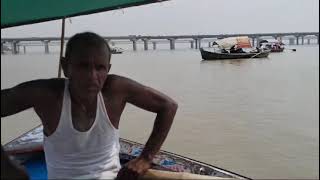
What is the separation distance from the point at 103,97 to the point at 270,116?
390 inches

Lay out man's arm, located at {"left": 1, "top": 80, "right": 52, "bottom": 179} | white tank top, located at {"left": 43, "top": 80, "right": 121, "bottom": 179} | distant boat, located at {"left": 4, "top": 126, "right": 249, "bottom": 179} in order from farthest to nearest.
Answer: distant boat, located at {"left": 4, "top": 126, "right": 249, "bottom": 179} → white tank top, located at {"left": 43, "top": 80, "right": 121, "bottom": 179} → man's arm, located at {"left": 1, "top": 80, "right": 52, "bottom": 179}

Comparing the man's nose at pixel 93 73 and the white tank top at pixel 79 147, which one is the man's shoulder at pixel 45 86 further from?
the man's nose at pixel 93 73

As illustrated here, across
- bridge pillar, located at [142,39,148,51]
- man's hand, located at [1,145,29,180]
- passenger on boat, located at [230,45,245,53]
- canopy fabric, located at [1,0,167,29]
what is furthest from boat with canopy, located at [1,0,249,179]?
bridge pillar, located at [142,39,148,51]

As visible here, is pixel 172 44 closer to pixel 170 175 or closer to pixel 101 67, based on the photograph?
pixel 101 67

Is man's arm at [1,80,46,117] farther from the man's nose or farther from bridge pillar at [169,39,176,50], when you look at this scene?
bridge pillar at [169,39,176,50]

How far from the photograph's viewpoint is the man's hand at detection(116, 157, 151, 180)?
2.05 metres

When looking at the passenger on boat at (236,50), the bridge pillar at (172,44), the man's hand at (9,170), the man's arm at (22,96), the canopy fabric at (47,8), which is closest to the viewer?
the man's hand at (9,170)

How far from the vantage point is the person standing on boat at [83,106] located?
199 cm

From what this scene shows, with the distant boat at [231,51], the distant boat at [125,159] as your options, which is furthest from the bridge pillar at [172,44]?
the distant boat at [125,159]

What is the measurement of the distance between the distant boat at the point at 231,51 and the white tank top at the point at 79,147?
43625mm

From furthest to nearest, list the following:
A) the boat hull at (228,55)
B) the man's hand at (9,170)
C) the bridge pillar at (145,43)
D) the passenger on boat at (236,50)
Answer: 1. the bridge pillar at (145,43)
2. the passenger on boat at (236,50)
3. the boat hull at (228,55)
4. the man's hand at (9,170)

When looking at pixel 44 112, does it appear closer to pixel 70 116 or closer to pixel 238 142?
pixel 70 116

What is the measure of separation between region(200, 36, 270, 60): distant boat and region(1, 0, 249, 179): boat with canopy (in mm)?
41674

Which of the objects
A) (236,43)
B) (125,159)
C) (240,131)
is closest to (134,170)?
(125,159)
